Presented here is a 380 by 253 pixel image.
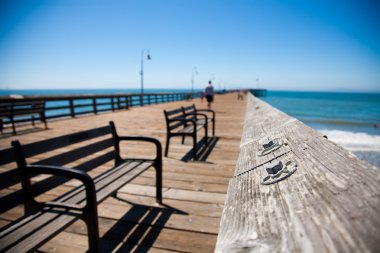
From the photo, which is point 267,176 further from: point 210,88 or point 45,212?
point 210,88

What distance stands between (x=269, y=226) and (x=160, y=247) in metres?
1.78

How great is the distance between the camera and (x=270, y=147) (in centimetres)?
106

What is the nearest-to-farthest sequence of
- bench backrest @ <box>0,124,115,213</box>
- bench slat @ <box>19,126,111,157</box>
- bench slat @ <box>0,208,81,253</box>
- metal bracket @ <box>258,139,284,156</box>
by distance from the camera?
metal bracket @ <box>258,139,284,156</box>
bench slat @ <box>0,208,81,253</box>
bench backrest @ <box>0,124,115,213</box>
bench slat @ <box>19,126,111,157</box>

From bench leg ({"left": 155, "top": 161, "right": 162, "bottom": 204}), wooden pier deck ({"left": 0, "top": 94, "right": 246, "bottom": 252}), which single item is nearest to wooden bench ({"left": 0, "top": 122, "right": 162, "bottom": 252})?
wooden pier deck ({"left": 0, "top": 94, "right": 246, "bottom": 252})

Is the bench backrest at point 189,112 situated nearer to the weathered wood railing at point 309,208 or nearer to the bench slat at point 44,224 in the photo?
the bench slat at point 44,224

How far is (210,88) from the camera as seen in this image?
15.3 meters

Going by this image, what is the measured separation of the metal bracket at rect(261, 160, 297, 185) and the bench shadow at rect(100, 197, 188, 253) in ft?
5.42

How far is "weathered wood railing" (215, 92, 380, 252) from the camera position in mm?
385

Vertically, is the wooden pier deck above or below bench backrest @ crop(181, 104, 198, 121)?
below

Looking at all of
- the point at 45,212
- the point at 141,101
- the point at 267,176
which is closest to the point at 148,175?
the point at 45,212

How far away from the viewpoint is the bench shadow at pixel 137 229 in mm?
2012

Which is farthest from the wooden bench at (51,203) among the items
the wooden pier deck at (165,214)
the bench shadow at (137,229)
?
the bench shadow at (137,229)

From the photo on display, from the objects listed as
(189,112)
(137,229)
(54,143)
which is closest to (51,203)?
(54,143)

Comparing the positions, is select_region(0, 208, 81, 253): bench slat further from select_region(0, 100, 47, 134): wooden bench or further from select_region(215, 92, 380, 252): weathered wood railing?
select_region(0, 100, 47, 134): wooden bench
